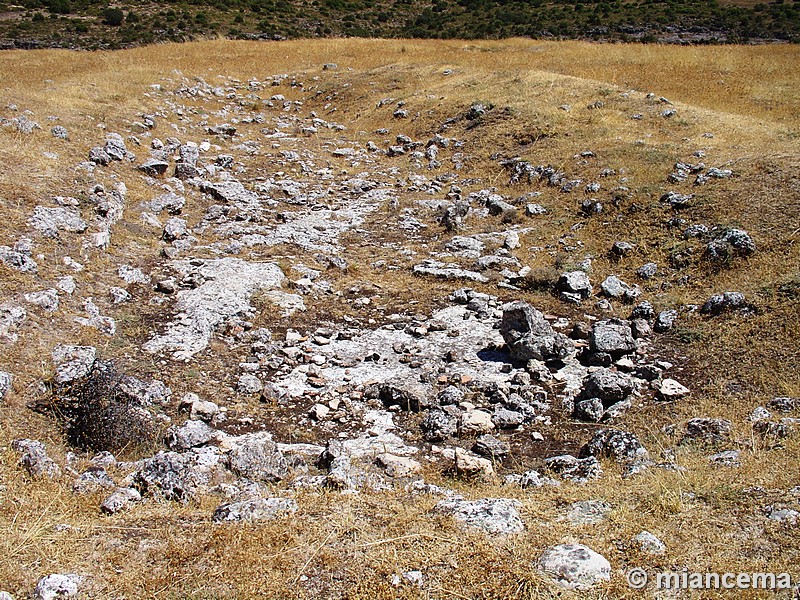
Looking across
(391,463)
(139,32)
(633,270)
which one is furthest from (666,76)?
(139,32)

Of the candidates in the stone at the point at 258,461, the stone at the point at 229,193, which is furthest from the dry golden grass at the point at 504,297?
the stone at the point at 229,193

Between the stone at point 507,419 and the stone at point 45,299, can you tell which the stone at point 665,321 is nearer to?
the stone at point 507,419

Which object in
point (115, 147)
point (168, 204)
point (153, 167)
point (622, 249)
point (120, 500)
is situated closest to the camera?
point (120, 500)

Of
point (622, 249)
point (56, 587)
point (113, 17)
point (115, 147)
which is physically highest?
point (113, 17)

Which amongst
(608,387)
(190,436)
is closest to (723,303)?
(608,387)

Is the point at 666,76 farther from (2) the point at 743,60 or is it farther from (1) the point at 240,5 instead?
(1) the point at 240,5

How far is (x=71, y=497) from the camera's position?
4992 millimetres

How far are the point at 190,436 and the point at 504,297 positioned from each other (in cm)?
572

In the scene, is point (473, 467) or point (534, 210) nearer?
point (473, 467)

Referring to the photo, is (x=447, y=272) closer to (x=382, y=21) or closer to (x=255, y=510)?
(x=255, y=510)

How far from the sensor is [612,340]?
8.05 meters

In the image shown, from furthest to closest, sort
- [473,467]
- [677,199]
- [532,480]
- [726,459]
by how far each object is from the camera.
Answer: [677,199] → [473,467] → [532,480] → [726,459]

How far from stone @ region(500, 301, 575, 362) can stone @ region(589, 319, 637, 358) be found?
1.20 feet

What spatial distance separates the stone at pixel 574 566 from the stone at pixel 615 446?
1740mm
